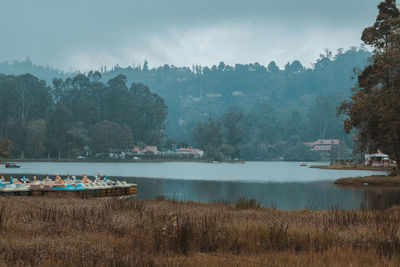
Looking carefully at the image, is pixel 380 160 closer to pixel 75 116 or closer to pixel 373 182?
Result: pixel 373 182

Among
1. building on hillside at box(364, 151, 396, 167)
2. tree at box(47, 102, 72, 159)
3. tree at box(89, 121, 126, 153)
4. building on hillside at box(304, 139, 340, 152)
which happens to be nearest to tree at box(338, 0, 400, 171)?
building on hillside at box(364, 151, 396, 167)

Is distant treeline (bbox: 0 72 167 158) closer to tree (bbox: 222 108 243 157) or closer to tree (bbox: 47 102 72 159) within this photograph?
tree (bbox: 47 102 72 159)

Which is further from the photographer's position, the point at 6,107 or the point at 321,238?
the point at 6,107

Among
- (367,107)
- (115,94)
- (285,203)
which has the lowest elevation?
(285,203)

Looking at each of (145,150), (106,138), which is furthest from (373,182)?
(145,150)

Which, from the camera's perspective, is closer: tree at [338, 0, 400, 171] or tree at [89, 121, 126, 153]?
tree at [338, 0, 400, 171]

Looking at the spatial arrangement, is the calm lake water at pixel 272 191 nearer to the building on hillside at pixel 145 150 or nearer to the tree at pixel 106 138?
the tree at pixel 106 138

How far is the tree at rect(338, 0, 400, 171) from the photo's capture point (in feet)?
119

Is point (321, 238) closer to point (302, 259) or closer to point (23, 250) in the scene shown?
point (302, 259)

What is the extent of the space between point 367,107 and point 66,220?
30676 millimetres

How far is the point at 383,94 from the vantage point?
125 feet

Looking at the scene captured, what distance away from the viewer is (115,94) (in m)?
170

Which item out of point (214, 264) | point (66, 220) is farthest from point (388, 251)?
point (66, 220)

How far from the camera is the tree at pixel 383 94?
3641 centimetres
